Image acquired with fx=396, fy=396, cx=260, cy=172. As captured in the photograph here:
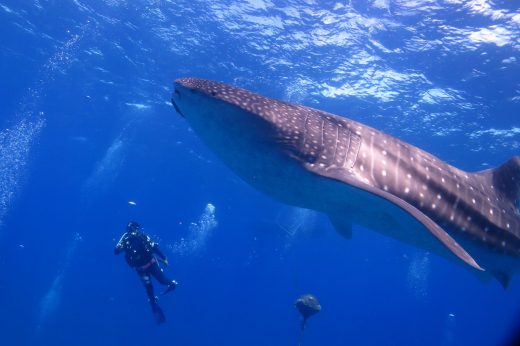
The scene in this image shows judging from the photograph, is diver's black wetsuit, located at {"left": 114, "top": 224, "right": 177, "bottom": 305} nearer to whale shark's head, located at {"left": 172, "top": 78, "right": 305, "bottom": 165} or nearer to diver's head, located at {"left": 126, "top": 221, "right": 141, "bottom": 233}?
diver's head, located at {"left": 126, "top": 221, "right": 141, "bottom": 233}

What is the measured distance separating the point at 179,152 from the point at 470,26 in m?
29.2

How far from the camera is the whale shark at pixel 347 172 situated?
5.28 m

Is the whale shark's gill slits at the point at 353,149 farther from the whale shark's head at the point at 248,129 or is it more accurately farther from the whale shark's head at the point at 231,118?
the whale shark's head at the point at 231,118

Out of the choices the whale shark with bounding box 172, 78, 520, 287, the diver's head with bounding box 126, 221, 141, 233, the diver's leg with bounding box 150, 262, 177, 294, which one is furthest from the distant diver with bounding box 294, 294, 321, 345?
the whale shark with bounding box 172, 78, 520, 287

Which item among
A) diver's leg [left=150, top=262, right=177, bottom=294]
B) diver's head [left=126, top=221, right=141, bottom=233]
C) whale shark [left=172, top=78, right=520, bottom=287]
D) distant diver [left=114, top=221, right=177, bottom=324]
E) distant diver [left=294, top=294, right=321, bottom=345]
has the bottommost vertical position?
diver's leg [left=150, top=262, right=177, bottom=294]

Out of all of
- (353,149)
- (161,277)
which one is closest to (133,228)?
(161,277)

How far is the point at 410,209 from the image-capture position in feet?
15.8

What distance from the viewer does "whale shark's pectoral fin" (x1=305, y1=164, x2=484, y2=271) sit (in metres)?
4.24

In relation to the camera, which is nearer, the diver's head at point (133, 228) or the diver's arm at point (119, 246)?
the diver's arm at point (119, 246)

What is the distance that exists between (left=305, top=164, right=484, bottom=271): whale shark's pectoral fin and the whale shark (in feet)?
0.07

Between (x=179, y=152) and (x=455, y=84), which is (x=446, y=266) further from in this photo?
(x=455, y=84)

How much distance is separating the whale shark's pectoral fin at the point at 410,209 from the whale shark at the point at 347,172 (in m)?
0.02

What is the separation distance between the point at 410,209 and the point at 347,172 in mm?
1041

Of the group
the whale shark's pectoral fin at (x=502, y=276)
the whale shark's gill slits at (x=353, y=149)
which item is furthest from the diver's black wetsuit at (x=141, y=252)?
the whale shark's pectoral fin at (x=502, y=276)
